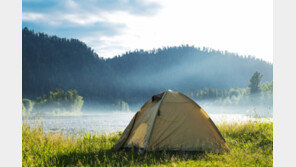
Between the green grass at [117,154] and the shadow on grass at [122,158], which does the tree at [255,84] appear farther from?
the shadow on grass at [122,158]

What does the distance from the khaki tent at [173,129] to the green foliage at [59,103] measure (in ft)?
311

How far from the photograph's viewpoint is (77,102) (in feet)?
338

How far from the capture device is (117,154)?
6805 mm

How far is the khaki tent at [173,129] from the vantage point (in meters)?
7.03

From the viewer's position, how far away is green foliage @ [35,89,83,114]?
323 feet

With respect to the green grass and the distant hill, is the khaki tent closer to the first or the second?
the green grass

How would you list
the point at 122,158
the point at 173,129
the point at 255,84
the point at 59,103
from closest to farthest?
the point at 122,158, the point at 173,129, the point at 255,84, the point at 59,103

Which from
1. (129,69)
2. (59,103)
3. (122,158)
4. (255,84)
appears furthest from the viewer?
(129,69)

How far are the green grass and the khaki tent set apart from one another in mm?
318

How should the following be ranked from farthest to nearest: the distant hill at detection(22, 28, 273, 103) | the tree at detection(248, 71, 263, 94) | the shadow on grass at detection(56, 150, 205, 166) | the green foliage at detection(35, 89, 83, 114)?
the distant hill at detection(22, 28, 273, 103) → the green foliage at detection(35, 89, 83, 114) → the tree at detection(248, 71, 263, 94) → the shadow on grass at detection(56, 150, 205, 166)

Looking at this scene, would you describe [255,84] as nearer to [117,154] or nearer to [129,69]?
[117,154]

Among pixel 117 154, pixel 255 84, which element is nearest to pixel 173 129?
pixel 117 154

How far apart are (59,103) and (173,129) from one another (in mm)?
100620

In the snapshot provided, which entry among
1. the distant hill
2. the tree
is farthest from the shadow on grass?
the distant hill
